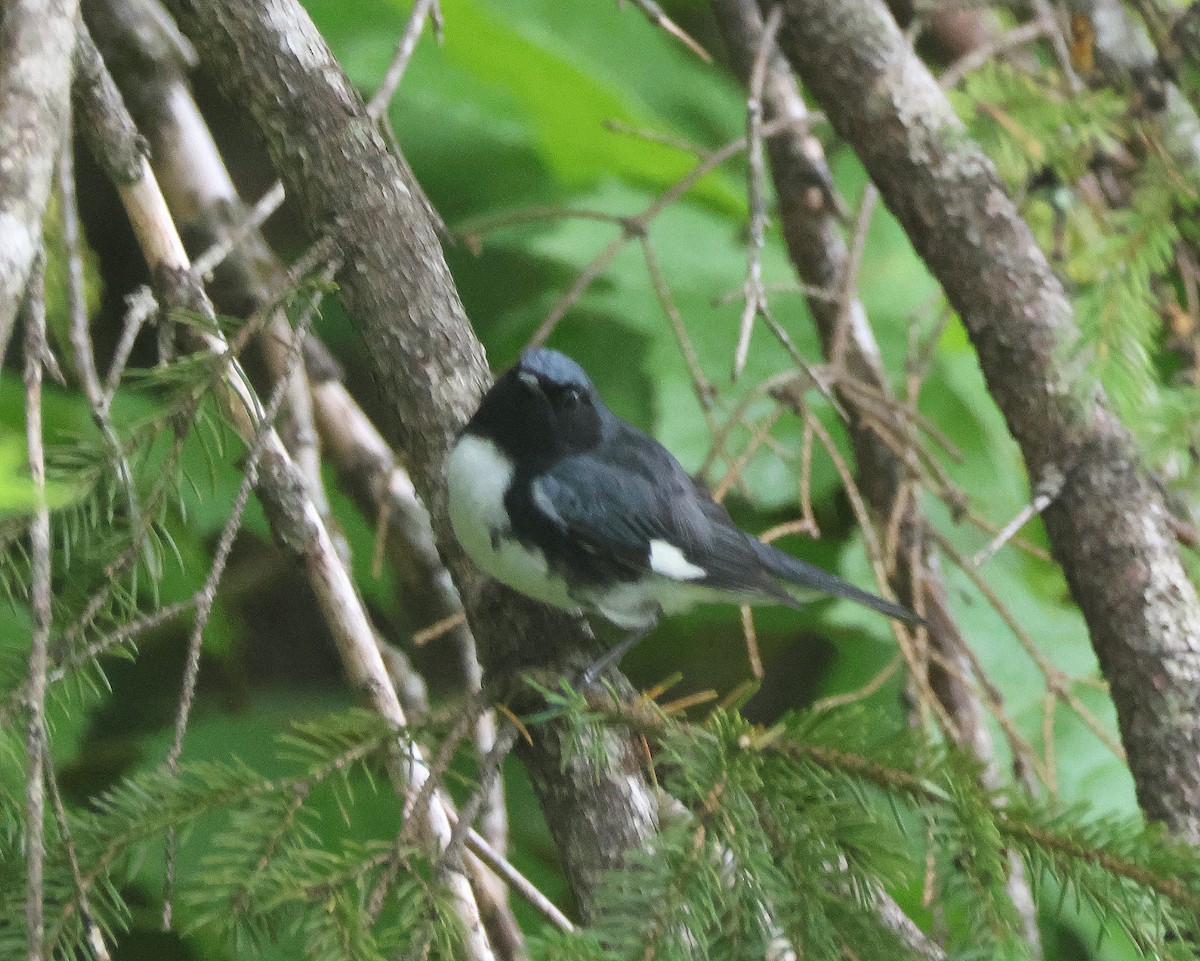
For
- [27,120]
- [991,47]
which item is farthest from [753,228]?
[27,120]

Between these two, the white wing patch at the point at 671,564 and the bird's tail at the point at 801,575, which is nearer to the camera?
the white wing patch at the point at 671,564

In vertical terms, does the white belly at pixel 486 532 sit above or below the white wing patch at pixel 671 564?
above

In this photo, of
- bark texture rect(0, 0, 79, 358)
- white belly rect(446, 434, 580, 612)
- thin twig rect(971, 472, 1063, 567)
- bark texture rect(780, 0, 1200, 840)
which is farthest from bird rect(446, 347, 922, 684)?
bark texture rect(0, 0, 79, 358)

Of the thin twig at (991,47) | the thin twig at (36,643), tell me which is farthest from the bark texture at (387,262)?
the thin twig at (991,47)

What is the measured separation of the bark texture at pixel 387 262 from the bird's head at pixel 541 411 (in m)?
0.10

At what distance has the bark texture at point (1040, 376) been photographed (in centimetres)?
170

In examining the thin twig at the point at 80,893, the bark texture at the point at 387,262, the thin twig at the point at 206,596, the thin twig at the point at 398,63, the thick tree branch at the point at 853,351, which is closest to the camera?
the thin twig at the point at 80,893

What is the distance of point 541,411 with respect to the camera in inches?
73.7

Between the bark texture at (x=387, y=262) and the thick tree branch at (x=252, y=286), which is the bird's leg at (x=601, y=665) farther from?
the thick tree branch at (x=252, y=286)

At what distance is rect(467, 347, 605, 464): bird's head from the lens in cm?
175

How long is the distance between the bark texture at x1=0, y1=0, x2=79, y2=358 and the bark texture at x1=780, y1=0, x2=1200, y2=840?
1.41 m

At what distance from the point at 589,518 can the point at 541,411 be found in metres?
0.19

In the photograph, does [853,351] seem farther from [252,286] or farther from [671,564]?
[252,286]

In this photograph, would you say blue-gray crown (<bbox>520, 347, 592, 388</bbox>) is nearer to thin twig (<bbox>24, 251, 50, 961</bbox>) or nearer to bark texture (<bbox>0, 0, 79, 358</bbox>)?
thin twig (<bbox>24, 251, 50, 961</bbox>)
